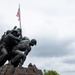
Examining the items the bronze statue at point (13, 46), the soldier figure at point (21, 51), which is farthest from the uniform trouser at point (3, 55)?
the soldier figure at point (21, 51)

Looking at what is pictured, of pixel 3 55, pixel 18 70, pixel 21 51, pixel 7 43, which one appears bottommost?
pixel 18 70

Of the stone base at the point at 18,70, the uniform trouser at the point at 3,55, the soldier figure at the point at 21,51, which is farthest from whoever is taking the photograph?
the uniform trouser at the point at 3,55

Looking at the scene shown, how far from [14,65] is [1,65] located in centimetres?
116

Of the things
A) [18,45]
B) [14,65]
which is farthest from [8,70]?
[18,45]

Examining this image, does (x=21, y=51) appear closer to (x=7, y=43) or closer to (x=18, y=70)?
(x=7, y=43)

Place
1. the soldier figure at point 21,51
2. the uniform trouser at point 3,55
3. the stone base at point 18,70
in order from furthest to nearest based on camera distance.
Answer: the uniform trouser at point 3,55, the soldier figure at point 21,51, the stone base at point 18,70

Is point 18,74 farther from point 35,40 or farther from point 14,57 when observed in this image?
point 35,40

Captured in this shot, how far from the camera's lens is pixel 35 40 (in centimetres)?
1608

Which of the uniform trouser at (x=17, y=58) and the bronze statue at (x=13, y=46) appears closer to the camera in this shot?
the uniform trouser at (x=17, y=58)

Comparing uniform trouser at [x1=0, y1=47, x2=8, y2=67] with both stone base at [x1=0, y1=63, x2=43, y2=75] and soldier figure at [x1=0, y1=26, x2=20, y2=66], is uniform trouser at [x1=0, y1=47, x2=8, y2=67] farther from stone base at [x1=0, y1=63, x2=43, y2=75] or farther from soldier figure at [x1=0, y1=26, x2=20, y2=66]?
stone base at [x1=0, y1=63, x2=43, y2=75]

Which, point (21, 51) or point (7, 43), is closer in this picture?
point (21, 51)

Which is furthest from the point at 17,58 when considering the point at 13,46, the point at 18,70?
the point at 13,46

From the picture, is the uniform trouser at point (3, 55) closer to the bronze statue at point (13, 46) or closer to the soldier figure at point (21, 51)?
the bronze statue at point (13, 46)

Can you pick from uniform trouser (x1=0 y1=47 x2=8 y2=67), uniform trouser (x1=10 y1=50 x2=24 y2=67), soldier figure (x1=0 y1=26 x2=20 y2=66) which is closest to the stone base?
uniform trouser (x1=10 y1=50 x2=24 y2=67)
